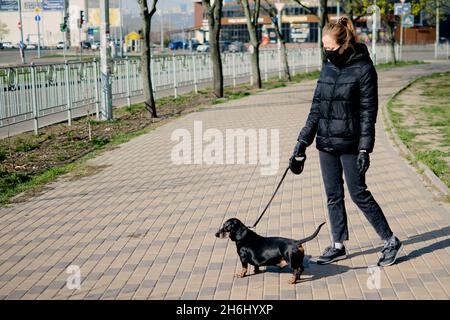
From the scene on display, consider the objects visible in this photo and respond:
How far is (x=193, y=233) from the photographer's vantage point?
7.37m

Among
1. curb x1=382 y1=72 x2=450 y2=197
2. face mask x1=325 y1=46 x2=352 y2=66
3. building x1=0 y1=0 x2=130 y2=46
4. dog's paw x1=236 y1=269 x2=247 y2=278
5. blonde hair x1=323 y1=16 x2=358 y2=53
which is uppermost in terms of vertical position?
building x1=0 y1=0 x2=130 y2=46

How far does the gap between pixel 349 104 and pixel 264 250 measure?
4.25 ft

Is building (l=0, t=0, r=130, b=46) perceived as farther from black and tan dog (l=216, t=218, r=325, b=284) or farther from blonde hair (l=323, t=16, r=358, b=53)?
black and tan dog (l=216, t=218, r=325, b=284)

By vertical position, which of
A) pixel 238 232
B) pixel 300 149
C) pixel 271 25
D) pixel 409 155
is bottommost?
pixel 409 155

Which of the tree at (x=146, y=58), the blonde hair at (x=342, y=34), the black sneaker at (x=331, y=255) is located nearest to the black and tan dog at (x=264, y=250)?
the black sneaker at (x=331, y=255)

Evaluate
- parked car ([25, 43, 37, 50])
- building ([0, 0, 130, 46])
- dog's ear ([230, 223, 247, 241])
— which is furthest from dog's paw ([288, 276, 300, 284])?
parked car ([25, 43, 37, 50])

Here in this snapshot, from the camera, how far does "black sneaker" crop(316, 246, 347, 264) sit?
6.27 m

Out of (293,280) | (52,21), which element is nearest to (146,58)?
(293,280)

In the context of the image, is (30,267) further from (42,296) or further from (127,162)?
(127,162)

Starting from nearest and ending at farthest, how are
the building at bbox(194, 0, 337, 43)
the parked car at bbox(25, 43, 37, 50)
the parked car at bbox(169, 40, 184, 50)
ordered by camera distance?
the parked car at bbox(25, 43, 37, 50), the parked car at bbox(169, 40, 184, 50), the building at bbox(194, 0, 337, 43)

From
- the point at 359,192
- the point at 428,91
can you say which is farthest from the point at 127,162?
the point at 428,91

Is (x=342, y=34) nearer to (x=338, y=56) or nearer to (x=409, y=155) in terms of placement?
(x=338, y=56)

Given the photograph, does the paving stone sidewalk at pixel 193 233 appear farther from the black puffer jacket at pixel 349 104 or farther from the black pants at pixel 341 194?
the black puffer jacket at pixel 349 104

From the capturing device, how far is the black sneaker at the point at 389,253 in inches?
241
